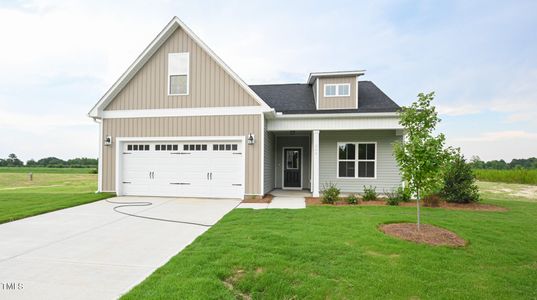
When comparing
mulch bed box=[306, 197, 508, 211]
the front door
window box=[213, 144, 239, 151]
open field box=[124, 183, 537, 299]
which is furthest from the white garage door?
open field box=[124, 183, 537, 299]

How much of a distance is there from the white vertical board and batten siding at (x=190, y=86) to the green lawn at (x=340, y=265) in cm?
598

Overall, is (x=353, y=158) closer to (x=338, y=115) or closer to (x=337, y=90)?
(x=338, y=115)

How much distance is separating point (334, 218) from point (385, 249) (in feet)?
7.82

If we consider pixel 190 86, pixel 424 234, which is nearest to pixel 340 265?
pixel 424 234

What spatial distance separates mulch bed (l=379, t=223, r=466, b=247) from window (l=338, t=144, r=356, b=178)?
6277 mm

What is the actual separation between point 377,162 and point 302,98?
189 inches

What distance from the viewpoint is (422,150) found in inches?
218

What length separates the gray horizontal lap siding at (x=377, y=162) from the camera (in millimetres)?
12117

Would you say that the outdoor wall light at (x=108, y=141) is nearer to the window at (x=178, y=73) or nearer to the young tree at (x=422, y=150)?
the window at (x=178, y=73)

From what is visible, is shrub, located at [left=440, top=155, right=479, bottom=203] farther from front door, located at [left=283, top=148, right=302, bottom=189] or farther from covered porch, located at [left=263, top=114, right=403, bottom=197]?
front door, located at [left=283, top=148, right=302, bottom=189]

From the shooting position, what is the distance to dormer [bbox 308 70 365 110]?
1230cm

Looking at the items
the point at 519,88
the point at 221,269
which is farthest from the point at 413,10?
the point at 221,269

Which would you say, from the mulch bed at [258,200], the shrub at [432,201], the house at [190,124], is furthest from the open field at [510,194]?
the mulch bed at [258,200]

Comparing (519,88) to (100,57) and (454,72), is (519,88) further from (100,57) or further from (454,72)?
(100,57)
